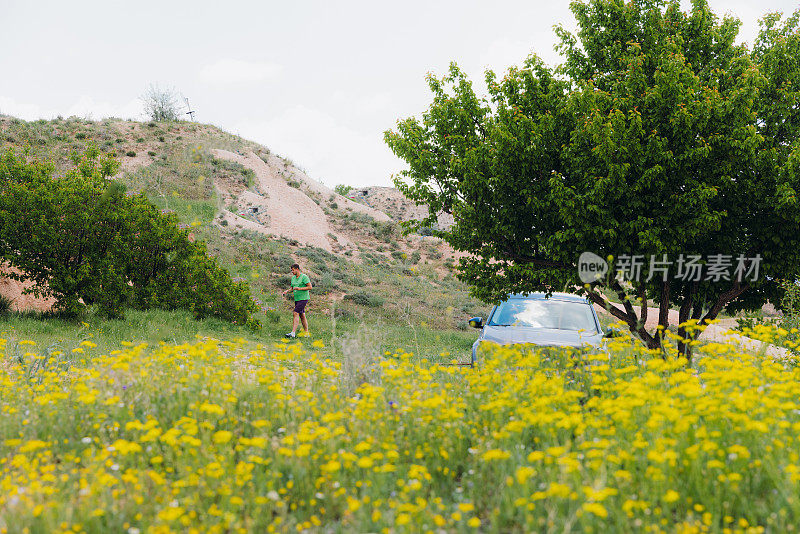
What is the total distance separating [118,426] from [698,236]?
9.00 m

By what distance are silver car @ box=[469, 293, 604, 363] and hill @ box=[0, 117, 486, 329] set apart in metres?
9.14

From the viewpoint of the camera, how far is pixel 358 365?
200 inches

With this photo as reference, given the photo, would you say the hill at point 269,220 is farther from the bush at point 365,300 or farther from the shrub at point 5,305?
the shrub at point 5,305

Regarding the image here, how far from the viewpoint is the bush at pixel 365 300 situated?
2152 centimetres

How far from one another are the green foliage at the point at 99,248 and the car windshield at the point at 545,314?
25.4 feet

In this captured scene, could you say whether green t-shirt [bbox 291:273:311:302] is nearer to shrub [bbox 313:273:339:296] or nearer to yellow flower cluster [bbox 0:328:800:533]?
shrub [bbox 313:273:339:296]

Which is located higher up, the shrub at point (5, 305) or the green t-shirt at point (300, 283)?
the green t-shirt at point (300, 283)

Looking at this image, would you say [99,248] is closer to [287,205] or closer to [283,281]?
[283,281]

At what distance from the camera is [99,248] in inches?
472

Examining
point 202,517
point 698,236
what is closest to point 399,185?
point 698,236

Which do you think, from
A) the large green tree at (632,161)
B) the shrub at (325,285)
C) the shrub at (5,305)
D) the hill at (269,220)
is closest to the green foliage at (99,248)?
the shrub at (5,305)

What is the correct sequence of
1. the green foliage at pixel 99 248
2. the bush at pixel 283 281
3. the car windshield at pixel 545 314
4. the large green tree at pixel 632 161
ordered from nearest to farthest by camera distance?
1. the large green tree at pixel 632 161
2. the car windshield at pixel 545 314
3. the green foliage at pixel 99 248
4. the bush at pixel 283 281

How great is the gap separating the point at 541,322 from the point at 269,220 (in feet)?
79.7

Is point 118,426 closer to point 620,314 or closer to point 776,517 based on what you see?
point 776,517
